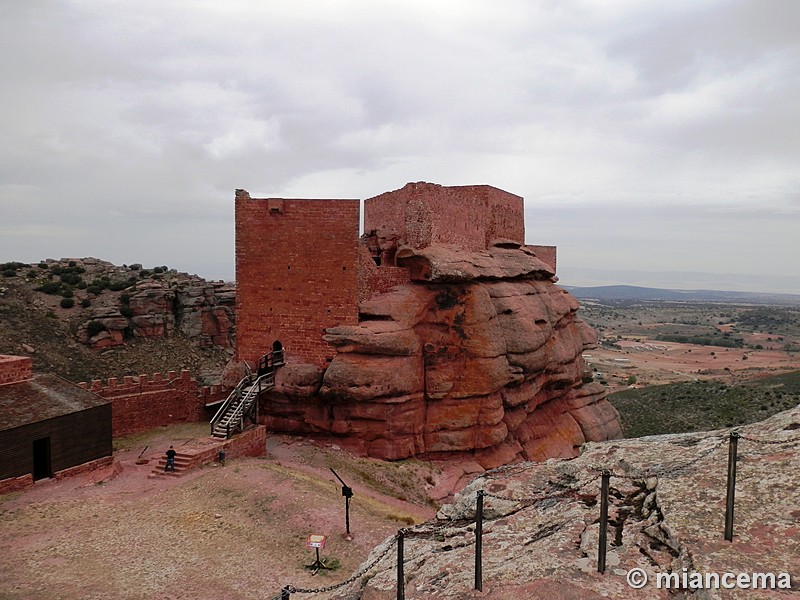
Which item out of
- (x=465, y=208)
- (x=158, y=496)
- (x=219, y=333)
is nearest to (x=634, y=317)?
(x=219, y=333)

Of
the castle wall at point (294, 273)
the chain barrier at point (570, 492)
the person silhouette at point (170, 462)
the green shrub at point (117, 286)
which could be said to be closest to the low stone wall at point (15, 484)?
the person silhouette at point (170, 462)

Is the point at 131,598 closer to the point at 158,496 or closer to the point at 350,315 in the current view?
the point at 158,496

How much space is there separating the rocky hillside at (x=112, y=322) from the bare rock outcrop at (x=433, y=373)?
71.1 ft

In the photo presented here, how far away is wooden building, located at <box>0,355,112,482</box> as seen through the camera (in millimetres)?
14825

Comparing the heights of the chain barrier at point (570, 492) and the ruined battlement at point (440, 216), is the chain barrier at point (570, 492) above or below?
below

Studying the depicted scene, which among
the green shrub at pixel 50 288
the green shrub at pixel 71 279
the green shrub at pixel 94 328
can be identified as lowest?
the green shrub at pixel 94 328

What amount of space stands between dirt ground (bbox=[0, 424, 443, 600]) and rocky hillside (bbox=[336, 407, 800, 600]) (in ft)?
14.6

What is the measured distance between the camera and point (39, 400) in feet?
53.4

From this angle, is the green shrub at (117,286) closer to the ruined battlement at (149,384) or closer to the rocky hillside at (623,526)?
the ruined battlement at (149,384)

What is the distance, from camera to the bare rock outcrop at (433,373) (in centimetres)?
1958

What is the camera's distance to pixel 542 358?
23.2 m

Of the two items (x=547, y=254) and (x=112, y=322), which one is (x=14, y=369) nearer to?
(x=547, y=254)

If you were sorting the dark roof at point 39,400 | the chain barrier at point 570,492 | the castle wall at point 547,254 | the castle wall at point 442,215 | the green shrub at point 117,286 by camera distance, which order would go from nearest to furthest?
the chain barrier at point 570,492 → the dark roof at point 39,400 → the castle wall at point 442,215 → the castle wall at point 547,254 → the green shrub at point 117,286

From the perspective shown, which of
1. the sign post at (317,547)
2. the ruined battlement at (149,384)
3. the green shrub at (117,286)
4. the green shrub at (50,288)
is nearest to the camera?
the sign post at (317,547)
